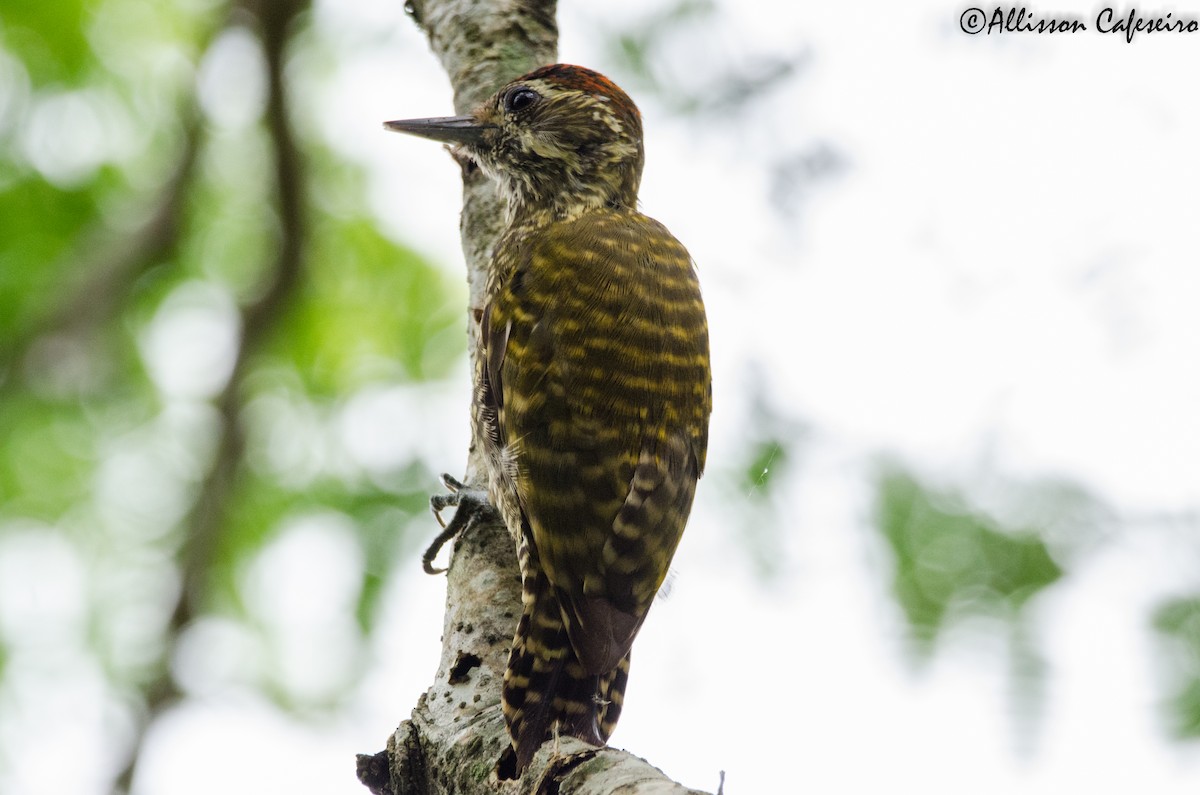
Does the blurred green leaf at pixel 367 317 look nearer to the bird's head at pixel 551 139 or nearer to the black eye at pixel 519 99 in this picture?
the bird's head at pixel 551 139

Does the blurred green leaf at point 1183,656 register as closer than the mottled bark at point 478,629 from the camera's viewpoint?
No

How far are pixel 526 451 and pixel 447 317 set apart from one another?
14.0 feet

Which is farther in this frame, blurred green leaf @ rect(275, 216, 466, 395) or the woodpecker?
blurred green leaf @ rect(275, 216, 466, 395)

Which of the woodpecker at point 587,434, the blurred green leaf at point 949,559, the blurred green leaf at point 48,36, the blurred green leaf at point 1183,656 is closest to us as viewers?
the woodpecker at point 587,434

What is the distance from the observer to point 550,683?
260 cm

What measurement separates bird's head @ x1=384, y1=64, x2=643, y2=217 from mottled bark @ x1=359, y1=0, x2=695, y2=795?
9 centimetres

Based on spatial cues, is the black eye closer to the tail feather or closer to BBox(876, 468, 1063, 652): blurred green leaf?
the tail feather

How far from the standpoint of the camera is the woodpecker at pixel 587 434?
2758 mm

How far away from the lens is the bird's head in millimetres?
3873

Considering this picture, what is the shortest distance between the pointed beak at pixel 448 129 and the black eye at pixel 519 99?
0.11m

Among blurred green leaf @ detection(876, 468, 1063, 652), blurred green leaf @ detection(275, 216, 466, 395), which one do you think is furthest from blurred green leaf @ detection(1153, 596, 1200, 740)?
blurred green leaf @ detection(275, 216, 466, 395)

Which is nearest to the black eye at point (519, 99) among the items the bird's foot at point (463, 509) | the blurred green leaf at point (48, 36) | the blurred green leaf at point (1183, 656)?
the bird's foot at point (463, 509)

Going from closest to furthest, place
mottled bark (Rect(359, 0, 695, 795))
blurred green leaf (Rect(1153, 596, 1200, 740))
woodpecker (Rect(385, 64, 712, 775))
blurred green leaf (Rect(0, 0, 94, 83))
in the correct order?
mottled bark (Rect(359, 0, 695, 795)) → woodpecker (Rect(385, 64, 712, 775)) → blurred green leaf (Rect(1153, 596, 1200, 740)) → blurred green leaf (Rect(0, 0, 94, 83))

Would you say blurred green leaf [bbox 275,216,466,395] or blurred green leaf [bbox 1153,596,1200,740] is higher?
blurred green leaf [bbox 275,216,466,395]
